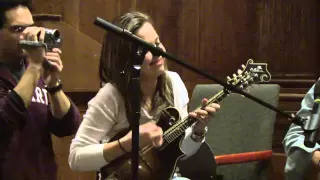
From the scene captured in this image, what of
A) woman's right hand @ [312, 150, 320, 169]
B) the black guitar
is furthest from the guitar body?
woman's right hand @ [312, 150, 320, 169]

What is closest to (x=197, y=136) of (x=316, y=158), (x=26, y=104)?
(x=316, y=158)

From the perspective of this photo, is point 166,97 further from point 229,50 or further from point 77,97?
point 229,50

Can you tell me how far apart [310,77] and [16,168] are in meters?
1.95

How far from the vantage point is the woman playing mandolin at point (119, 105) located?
160 centimetres

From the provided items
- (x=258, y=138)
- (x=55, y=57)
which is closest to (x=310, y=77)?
(x=258, y=138)

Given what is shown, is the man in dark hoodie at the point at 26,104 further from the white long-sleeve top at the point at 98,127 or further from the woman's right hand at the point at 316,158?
the woman's right hand at the point at 316,158

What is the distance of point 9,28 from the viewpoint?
1.51m

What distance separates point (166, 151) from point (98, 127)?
25 cm

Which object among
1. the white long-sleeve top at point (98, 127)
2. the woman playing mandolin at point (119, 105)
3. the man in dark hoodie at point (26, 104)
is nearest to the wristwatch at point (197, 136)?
the woman playing mandolin at point (119, 105)

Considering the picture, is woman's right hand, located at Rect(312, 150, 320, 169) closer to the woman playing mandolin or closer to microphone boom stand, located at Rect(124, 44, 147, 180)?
the woman playing mandolin

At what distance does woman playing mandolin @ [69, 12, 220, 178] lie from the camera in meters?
1.60

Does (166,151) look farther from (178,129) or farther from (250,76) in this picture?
(250,76)

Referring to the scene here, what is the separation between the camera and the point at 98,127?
1.65 meters

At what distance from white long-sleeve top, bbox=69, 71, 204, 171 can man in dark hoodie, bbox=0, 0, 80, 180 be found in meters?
0.07
